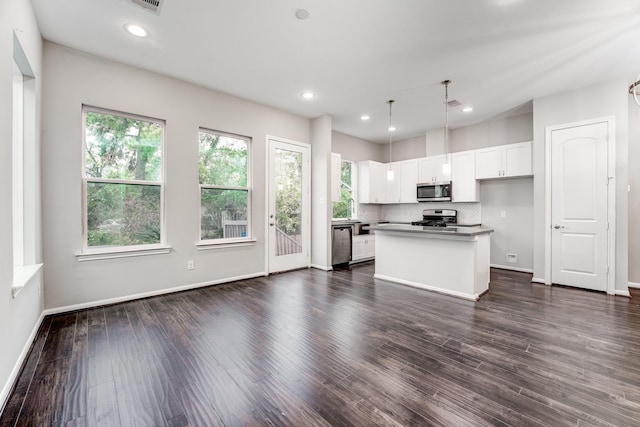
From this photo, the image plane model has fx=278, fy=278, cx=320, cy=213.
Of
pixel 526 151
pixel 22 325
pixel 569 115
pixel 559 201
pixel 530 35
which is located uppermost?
pixel 530 35

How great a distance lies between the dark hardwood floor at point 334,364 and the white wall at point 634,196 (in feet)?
3.12

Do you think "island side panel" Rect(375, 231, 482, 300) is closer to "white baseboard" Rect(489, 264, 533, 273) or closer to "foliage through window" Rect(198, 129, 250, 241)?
"white baseboard" Rect(489, 264, 533, 273)

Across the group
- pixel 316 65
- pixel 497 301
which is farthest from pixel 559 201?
pixel 316 65

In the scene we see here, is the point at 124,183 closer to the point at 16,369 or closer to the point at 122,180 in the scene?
the point at 122,180

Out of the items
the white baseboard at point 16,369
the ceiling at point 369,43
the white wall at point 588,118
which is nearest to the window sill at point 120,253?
the white baseboard at point 16,369

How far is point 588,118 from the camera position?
4074 millimetres

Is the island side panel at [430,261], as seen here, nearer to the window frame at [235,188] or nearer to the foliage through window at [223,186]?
→ the window frame at [235,188]

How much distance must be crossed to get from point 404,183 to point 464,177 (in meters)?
1.36

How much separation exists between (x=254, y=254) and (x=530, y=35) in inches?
180

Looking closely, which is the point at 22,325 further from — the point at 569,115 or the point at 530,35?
the point at 569,115

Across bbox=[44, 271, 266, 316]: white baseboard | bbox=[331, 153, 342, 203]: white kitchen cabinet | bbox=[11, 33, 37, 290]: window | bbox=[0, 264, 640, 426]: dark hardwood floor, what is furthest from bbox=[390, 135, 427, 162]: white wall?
bbox=[11, 33, 37, 290]: window

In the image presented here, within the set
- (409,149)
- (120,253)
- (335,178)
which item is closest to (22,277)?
(120,253)

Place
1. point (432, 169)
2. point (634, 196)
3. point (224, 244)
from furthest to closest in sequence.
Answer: point (432, 169) < point (224, 244) < point (634, 196)

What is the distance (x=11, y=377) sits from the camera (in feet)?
6.07
